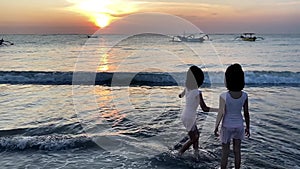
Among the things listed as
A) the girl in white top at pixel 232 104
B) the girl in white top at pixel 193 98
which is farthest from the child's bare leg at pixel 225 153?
the girl in white top at pixel 193 98

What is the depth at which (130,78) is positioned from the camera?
21.0 metres

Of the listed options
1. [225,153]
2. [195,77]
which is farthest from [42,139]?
[225,153]

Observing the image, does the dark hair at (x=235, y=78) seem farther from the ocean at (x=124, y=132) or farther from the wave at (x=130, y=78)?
the wave at (x=130, y=78)

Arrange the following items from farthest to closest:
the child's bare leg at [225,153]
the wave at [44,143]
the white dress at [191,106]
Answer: the wave at [44,143]
the white dress at [191,106]
the child's bare leg at [225,153]

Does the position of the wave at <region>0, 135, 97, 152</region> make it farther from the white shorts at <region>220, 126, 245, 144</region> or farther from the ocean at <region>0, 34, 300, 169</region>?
the white shorts at <region>220, 126, 245, 144</region>

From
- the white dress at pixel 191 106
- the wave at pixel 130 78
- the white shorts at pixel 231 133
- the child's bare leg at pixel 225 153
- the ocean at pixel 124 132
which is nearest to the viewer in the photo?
the white shorts at pixel 231 133

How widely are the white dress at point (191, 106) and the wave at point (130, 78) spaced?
514 inches

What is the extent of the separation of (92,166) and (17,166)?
1.39m

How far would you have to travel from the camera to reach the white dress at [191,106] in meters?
5.59

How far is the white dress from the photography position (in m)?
5.59

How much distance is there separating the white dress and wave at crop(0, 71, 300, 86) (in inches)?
514

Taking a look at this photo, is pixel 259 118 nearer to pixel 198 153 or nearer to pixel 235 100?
pixel 198 153

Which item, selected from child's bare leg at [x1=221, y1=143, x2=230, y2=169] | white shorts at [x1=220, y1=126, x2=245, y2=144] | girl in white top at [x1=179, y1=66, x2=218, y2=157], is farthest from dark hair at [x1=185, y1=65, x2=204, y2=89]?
child's bare leg at [x1=221, y1=143, x2=230, y2=169]

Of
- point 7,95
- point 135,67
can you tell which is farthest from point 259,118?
point 135,67
